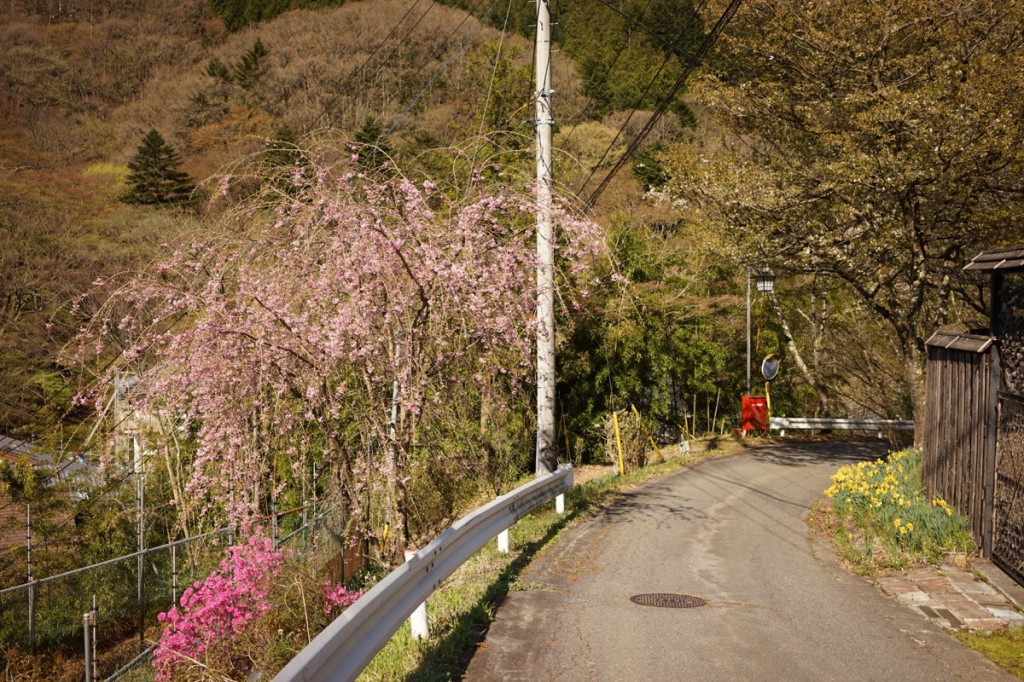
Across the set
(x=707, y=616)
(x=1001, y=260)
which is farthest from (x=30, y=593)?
(x=1001, y=260)

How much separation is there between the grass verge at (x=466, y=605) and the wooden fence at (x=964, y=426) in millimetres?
4607

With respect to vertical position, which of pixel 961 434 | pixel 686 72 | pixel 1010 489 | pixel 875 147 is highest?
pixel 686 72

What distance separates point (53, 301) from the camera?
33.1 m

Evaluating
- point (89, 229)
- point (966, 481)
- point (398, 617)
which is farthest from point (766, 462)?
point (89, 229)

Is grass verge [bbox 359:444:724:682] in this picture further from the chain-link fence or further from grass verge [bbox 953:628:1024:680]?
grass verge [bbox 953:628:1024:680]

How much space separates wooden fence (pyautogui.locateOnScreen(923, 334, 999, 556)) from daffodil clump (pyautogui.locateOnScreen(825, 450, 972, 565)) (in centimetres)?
21

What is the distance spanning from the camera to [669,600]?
26.7ft

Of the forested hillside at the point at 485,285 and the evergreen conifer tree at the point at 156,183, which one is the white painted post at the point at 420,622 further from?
the evergreen conifer tree at the point at 156,183

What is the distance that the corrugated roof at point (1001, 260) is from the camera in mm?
8484

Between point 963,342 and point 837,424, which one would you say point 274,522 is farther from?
point 837,424

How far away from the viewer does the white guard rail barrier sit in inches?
166

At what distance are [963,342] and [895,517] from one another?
6.92 feet

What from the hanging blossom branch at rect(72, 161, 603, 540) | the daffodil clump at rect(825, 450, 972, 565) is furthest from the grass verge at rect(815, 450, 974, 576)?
the hanging blossom branch at rect(72, 161, 603, 540)

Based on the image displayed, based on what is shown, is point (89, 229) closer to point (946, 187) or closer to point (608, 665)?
point (946, 187)
